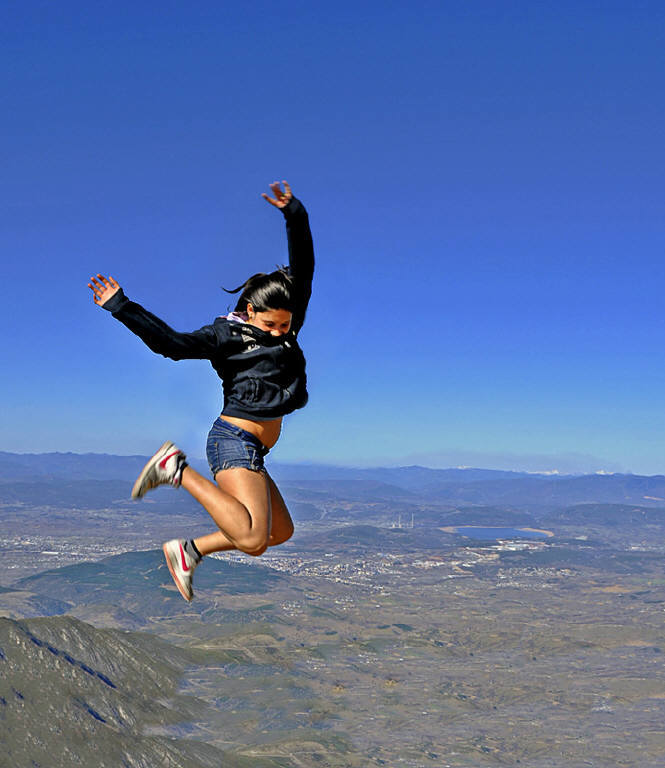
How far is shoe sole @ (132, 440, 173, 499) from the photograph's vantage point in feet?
20.2

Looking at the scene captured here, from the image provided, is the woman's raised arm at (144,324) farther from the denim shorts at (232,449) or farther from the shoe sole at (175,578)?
the shoe sole at (175,578)

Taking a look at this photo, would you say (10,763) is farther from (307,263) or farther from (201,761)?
(307,263)

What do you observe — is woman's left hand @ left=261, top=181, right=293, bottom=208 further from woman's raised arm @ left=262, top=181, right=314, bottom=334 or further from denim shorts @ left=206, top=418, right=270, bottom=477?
denim shorts @ left=206, top=418, right=270, bottom=477

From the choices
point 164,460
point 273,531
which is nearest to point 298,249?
point 164,460

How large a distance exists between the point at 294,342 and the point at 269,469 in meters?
1.42

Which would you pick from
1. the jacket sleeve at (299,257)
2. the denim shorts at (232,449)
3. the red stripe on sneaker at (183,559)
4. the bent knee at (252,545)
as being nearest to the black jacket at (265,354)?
the jacket sleeve at (299,257)

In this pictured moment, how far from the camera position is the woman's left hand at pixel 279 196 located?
6130 mm

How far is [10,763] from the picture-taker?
420ft

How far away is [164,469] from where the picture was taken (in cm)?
649

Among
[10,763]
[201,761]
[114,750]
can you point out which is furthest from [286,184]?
[201,761]

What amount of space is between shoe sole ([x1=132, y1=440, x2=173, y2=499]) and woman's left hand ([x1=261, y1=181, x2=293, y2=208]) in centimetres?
231

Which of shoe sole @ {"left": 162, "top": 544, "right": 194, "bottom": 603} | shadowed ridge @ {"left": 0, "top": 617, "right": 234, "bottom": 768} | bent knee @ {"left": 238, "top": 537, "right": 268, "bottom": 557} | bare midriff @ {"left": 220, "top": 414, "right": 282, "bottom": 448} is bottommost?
shadowed ridge @ {"left": 0, "top": 617, "right": 234, "bottom": 768}

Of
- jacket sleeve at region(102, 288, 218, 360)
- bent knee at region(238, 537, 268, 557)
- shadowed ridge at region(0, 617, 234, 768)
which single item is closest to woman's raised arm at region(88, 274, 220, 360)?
jacket sleeve at region(102, 288, 218, 360)

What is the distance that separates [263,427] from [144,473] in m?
1.18
